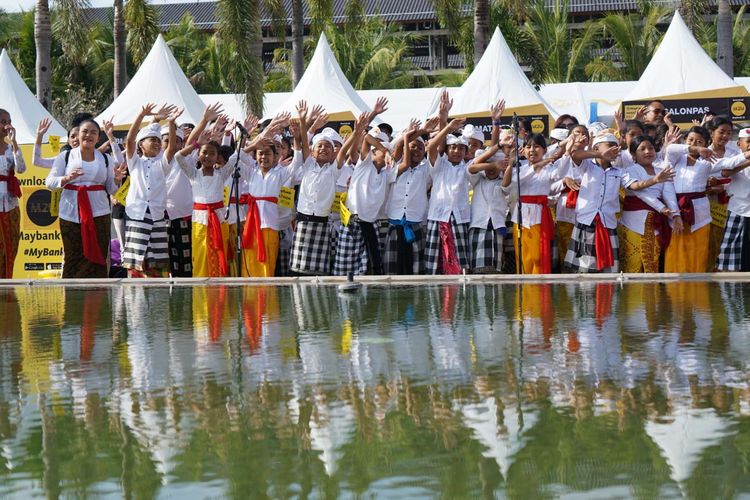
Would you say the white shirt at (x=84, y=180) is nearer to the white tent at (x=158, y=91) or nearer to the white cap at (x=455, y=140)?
the white cap at (x=455, y=140)

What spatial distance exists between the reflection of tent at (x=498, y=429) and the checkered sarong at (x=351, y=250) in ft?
18.0

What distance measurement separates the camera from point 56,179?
9266 millimetres

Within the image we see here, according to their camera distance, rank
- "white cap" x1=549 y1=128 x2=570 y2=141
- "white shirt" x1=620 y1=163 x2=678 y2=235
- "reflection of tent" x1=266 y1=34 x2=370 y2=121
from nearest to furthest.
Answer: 1. "white shirt" x1=620 y1=163 x2=678 y2=235
2. "white cap" x1=549 y1=128 x2=570 y2=141
3. "reflection of tent" x1=266 y1=34 x2=370 y2=121

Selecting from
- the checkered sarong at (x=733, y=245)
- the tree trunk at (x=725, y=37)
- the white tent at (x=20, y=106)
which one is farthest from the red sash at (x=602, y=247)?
the tree trunk at (x=725, y=37)

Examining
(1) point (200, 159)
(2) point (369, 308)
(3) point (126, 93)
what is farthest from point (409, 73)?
(2) point (369, 308)

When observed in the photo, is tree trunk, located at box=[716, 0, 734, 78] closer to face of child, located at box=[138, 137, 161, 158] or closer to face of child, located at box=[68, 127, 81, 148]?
face of child, located at box=[138, 137, 161, 158]

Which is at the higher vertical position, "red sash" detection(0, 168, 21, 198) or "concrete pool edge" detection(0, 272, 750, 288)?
"red sash" detection(0, 168, 21, 198)

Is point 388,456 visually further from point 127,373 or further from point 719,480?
point 127,373

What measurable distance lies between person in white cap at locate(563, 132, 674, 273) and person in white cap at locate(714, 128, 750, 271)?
0.53 metres

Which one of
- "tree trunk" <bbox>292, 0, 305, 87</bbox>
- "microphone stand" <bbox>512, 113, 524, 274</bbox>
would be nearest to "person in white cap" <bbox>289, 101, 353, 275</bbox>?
"microphone stand" <bbox>512, 113, 524, 274</bbox>

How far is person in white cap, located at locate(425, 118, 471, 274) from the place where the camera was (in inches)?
366

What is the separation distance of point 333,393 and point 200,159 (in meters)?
5.79

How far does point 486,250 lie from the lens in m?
9.40

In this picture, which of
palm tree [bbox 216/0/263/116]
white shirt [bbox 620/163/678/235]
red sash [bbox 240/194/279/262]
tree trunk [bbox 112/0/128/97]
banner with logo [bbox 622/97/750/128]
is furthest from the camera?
tree trunk [bbox 112/0/128/97]
